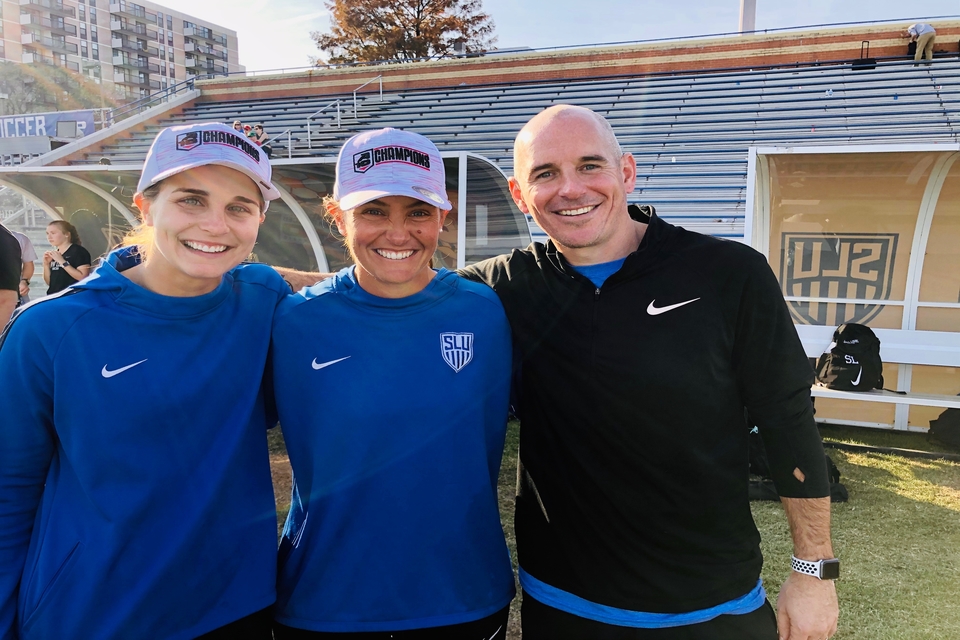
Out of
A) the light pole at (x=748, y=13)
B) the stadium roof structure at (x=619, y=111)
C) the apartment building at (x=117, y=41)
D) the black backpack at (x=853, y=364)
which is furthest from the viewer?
the apartment building at (x=117, y=41)

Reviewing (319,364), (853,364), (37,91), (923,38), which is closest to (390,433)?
(319,364)

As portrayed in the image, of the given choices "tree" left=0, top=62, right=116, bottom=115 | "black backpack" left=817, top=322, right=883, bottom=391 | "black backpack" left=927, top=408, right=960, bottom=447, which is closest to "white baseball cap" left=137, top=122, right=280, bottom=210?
"black backpack" left=817, top=322, right=883, bottom=391

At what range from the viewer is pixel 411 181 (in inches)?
71.8

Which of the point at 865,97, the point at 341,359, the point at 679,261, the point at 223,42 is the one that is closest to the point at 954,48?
the point at 865,97

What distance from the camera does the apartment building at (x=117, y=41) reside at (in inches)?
2221

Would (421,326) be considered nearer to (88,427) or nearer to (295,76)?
(88,427)

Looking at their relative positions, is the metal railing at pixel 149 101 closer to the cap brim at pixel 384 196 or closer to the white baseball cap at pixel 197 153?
the white baseball cap at pixel 197 153

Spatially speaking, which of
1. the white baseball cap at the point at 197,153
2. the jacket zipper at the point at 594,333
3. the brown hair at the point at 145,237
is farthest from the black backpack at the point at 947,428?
the brown hair at the point at 145,237

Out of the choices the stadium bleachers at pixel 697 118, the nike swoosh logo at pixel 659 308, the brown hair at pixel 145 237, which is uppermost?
the stadium bleachers at pixel 697 118

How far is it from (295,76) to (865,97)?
14432 mm

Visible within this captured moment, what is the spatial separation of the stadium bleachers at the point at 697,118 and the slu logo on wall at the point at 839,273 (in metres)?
1.97

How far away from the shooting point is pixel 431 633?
1709 mm

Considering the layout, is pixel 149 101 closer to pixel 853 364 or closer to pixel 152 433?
pixel 853 364

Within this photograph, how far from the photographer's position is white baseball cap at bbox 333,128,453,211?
180cm
